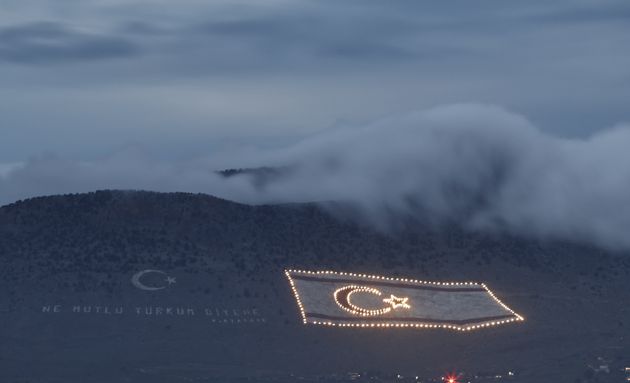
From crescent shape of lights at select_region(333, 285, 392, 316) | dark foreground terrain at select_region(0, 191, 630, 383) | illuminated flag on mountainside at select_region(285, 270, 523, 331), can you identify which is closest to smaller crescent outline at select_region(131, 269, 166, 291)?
dark foreground terrain at select_region(0, 191, 630, 383)

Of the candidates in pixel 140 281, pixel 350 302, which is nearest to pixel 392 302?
pixel 350 302

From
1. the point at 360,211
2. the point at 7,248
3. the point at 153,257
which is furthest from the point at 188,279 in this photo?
the point at 360,211

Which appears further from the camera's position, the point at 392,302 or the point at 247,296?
the point at 392,302

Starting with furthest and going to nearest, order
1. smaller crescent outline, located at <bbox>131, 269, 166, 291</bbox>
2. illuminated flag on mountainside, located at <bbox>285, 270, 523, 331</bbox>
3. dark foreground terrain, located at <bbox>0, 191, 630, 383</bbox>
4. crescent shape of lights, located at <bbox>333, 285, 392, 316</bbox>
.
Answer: smaller crescent outline, located at <bbox>131, 269, 166, 291</bbox>, crescent shape of lights, located at <bbox>333, 285, 392, 316</bbox>, illuminated flag on mountainside, located at <bbox>285, 270, 523, 331</bbox>, dark foreground terrain, located at <bbox>0, 191, 630, 383</bbox>

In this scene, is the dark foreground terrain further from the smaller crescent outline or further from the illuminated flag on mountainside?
the illuminated flag on mountainside

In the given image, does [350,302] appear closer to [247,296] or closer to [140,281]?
[247,296]

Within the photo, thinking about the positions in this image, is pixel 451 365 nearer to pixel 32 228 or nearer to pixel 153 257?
pixel 153 257
